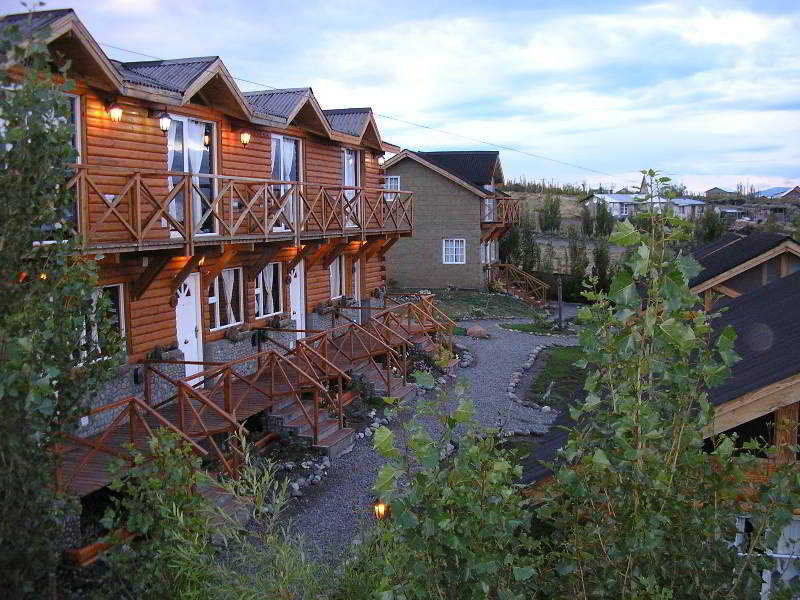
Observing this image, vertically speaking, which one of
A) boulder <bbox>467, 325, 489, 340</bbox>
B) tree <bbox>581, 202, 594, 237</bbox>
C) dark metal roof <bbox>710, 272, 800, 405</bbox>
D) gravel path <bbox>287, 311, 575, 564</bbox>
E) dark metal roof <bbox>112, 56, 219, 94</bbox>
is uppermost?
dark metal roof <bbox>112, 56, 219, 94</bbox>

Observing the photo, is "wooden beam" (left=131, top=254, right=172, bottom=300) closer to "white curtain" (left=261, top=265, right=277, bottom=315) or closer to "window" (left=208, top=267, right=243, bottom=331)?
"window" (left=208, top=267, right=243, bottom=331)

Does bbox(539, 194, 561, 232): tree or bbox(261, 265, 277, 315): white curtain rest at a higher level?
bbox(539, 194, 561, 232): tree

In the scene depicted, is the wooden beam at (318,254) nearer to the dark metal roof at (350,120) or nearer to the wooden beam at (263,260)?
the wooden beam at (263,260)

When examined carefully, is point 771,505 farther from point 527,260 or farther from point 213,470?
point 527,260

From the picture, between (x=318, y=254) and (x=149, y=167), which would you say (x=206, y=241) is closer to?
(x=149, y=167)

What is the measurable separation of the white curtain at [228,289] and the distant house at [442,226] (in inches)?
927

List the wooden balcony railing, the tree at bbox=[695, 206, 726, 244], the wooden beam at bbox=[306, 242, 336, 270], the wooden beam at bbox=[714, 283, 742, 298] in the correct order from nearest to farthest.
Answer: the wooden beam at bbox=[714, 283, 742, 298]
the wooden beam at bbox=[306, 242, 336, 270]
the wooden balcony railing
the tree at bbox=[695, 206, 726, 244]

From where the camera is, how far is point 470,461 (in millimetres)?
3506

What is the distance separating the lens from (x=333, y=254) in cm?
1988

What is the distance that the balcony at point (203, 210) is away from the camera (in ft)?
37.1

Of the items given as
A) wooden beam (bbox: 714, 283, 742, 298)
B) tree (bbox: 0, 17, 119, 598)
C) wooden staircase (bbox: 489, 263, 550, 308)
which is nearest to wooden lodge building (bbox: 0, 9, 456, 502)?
tree (bbox: 0, 17, 119, 598)

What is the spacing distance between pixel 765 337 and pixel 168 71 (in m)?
10.8

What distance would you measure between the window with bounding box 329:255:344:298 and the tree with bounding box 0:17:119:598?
16.3m

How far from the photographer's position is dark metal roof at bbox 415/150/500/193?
41.4 metres
